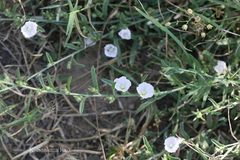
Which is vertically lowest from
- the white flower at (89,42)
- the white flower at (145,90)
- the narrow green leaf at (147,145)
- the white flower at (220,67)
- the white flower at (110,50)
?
the narrow green leaf at (147,145)

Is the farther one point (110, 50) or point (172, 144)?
point (110, 50)

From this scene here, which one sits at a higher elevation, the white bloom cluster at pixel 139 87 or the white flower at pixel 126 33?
the white flower at pixel 126 33

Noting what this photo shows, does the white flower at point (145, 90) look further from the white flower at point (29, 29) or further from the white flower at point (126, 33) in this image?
the white flower at point (29, 29)

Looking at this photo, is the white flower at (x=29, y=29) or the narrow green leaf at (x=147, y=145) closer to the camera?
the narrow green leaf at (x=147, y=145)

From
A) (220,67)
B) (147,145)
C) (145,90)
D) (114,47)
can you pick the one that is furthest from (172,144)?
(114,47)

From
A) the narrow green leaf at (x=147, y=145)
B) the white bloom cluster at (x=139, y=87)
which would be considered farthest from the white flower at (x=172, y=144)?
the white bloom cluster at (x=139, y=87)

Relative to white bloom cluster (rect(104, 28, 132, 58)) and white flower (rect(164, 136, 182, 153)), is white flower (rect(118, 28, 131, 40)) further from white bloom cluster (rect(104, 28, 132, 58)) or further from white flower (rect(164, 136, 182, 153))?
white flower (rect(164, 136, 182, 153))

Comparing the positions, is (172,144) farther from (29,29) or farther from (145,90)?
(29,29)
